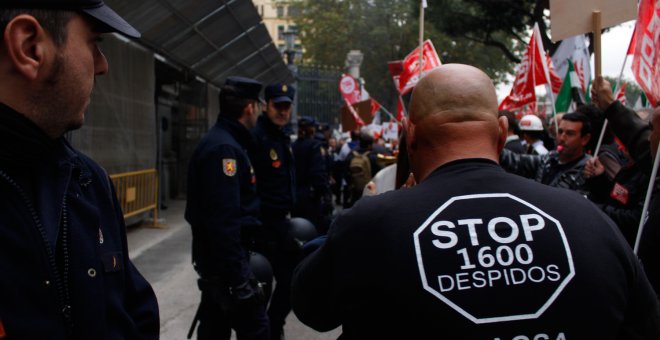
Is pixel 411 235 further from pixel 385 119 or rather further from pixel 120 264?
pixel 385 119

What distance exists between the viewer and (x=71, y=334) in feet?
4.98

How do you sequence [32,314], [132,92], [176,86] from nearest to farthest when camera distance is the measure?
1. [32,314]
2. [132,92]
3. [176,86]

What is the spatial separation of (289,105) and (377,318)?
12.1 ft

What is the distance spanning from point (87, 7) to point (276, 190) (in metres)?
3.40

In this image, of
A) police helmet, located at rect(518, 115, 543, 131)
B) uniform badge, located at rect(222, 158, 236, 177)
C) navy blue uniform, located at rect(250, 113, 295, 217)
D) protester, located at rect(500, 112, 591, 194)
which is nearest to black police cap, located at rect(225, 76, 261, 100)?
uniform badge, located at rect(222, 158, 236, 177)

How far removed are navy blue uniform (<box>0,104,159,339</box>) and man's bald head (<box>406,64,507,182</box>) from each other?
94 cm

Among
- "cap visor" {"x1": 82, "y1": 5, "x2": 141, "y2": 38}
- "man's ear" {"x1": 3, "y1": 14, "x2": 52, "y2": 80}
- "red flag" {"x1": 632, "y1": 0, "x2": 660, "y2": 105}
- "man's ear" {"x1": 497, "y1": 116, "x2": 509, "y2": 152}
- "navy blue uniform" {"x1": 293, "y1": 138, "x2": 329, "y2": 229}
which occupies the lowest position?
"navy blue uniform" {"x1": 293, "y1": 138, "x2": 329, "y2": 229}

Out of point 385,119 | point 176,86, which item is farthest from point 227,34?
point 385,119

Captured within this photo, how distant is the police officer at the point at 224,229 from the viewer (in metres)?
3.58

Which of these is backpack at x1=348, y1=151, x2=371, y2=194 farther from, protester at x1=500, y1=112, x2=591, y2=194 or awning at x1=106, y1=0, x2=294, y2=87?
protester at x1=500, y1=112, x2=591, y2=194

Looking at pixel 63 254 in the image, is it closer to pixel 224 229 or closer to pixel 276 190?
pixel 224 229

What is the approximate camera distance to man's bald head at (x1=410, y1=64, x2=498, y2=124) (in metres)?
1.68

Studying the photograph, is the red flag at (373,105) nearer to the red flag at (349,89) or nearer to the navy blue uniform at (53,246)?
the red flag at (349,89)

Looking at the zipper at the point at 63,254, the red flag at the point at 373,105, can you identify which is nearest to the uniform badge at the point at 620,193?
the zipper at the point at 63,254
